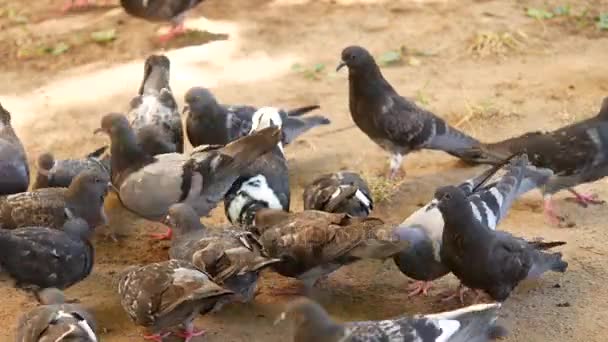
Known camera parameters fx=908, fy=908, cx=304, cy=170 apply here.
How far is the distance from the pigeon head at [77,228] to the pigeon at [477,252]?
2.12 metres

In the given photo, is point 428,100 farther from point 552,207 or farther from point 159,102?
point 159,102

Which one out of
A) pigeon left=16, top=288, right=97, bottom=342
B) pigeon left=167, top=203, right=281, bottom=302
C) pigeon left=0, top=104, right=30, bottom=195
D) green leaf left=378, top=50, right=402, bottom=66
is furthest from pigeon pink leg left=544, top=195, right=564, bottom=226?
pigeon left=0, top=104, right=30, bottom=195

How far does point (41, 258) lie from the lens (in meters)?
4.99

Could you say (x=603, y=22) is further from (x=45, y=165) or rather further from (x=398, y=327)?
(x=398, y=327)

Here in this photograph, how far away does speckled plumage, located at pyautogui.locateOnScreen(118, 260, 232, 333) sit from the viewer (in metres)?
4.59

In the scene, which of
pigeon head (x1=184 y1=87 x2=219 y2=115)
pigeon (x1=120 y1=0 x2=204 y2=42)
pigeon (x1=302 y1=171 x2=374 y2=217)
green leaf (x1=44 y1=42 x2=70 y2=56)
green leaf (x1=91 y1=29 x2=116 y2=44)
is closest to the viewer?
pigeon (x1=302 y1=171 x2=374 y2=217)

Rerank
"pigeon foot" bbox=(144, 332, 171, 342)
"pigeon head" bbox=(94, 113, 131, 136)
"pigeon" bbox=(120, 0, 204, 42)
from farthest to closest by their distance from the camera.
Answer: "pigeon" bbox=(120, 0, 204, 42), "pigeon head" bbox=(94, 113, 131, 136), "pigeon foot" bbox=(144, 332, 171, 342)

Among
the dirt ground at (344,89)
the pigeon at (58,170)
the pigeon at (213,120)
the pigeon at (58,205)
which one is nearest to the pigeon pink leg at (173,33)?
the dirt ground at (344,89)

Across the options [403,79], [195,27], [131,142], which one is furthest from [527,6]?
[131,142]

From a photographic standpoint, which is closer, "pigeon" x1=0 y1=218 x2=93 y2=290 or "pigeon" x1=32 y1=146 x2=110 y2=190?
"pigeon" x1=0 y1=218 x2=93 y2=290

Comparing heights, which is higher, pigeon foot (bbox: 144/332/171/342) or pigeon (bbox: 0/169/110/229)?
pigeon (bbox: 0/169/110/229)

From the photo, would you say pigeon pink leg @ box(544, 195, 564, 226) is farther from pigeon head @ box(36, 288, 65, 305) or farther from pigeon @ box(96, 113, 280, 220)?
pigeon head @ box(36, 288, 65, 305)

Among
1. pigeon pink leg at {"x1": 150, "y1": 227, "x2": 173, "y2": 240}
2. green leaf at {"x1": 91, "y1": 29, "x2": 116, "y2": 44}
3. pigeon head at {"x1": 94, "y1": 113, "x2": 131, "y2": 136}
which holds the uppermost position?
pigeon head at {"x1": 94, "y1": 113, "x2": 131, "y2": 136}

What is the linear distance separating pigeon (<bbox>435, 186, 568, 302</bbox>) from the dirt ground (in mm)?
307
